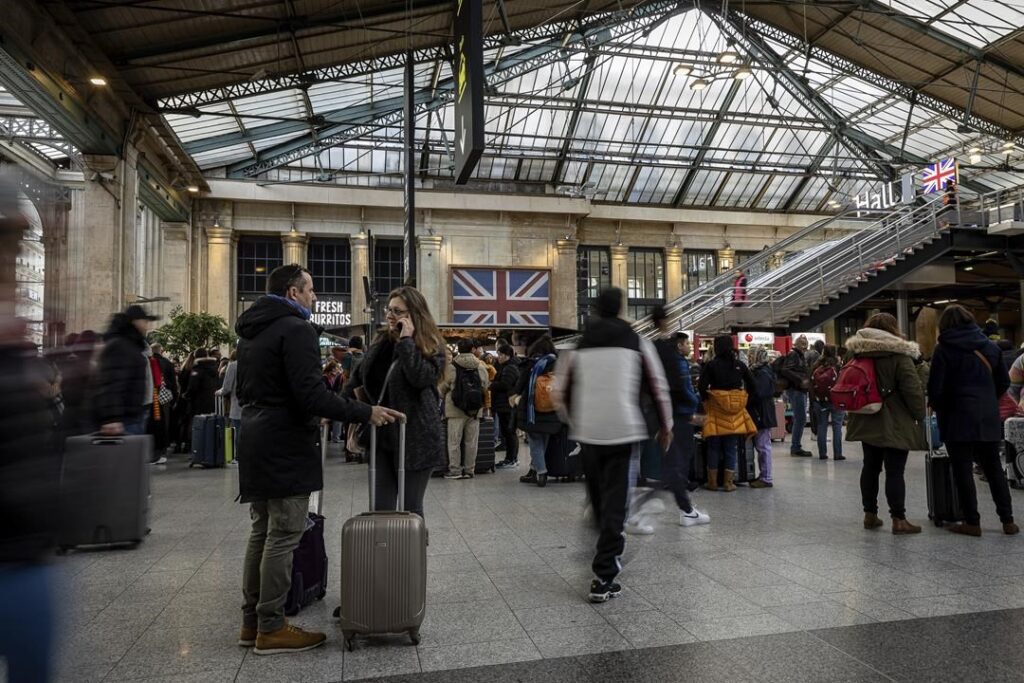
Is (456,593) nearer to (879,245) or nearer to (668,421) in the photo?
(668,421)

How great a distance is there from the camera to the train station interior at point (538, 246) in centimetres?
353

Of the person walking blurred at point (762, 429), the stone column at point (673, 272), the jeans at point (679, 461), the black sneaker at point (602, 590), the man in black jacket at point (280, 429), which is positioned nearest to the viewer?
the man in black jacket at point (280, 429)

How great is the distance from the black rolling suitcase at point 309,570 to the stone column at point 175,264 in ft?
79.8

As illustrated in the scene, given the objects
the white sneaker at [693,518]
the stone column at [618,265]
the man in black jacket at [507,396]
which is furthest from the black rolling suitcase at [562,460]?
the stone column at [618,265]


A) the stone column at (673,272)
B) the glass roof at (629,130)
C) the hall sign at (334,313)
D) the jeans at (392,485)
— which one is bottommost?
the jeans at (392,485)

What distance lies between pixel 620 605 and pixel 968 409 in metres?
3.59

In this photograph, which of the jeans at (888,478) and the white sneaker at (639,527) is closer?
the jeans at (888,478)

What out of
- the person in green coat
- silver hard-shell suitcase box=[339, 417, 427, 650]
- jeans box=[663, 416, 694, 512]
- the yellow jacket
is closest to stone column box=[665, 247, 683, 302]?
the yellow jacket

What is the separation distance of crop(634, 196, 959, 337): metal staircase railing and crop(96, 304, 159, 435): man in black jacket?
13.6m

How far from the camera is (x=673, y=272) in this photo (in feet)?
107

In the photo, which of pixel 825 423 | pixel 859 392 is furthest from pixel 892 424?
pixel 825 423

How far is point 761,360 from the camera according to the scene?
926 centimetres

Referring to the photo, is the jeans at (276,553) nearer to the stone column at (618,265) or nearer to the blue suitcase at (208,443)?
the blue suitcase at (208,443)

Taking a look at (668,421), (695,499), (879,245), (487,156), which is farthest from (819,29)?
(668,421)
